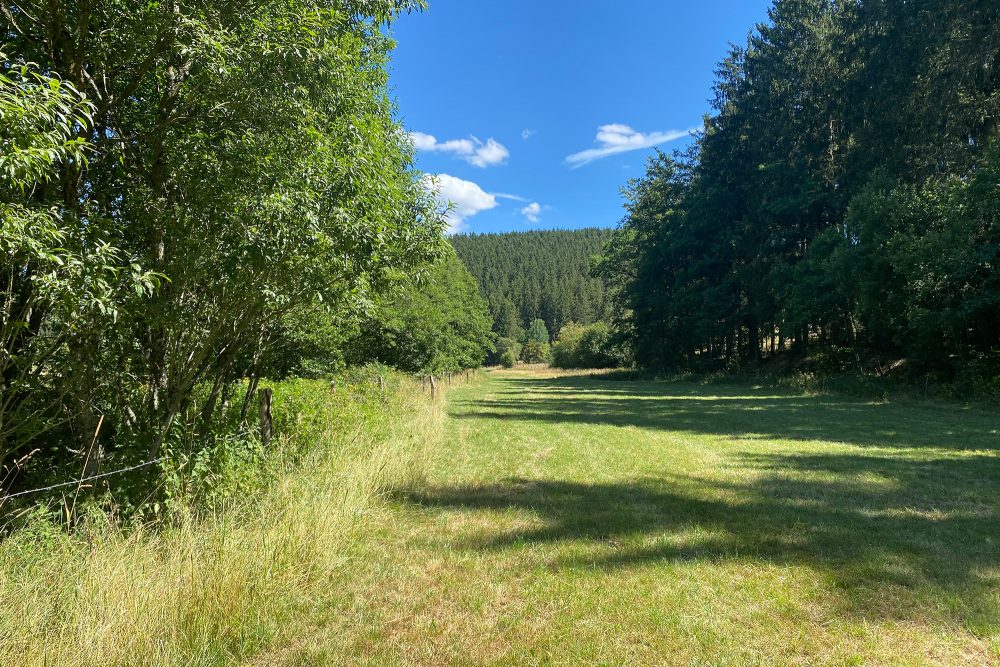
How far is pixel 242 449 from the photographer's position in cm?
606

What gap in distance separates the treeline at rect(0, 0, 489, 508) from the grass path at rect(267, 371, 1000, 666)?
284 cm

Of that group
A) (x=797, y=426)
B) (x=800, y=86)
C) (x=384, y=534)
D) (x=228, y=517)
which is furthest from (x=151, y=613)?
(x=800, y=86)

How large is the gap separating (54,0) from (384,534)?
5.69 metres

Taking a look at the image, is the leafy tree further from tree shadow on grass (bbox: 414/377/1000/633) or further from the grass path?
the grass path

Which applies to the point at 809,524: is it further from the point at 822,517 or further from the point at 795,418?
the point at 795,418

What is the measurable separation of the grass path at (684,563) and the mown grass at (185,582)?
1.13 feet

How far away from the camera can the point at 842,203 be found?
28078 mm

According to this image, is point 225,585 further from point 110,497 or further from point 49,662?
point 110,497

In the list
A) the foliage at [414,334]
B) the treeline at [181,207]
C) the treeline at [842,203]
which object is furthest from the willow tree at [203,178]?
the treeline at [842,203]

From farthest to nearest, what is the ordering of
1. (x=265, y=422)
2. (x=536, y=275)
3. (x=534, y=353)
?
(x=536, y=275) → (x=534, y=353) → (x=265, y=422)

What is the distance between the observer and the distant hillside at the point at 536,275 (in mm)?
116375

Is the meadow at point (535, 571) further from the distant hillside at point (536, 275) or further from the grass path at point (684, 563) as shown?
the distant hillside at point (536, 275)

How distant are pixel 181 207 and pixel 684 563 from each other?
5.76 m

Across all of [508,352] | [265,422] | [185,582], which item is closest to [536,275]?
[508,352]
